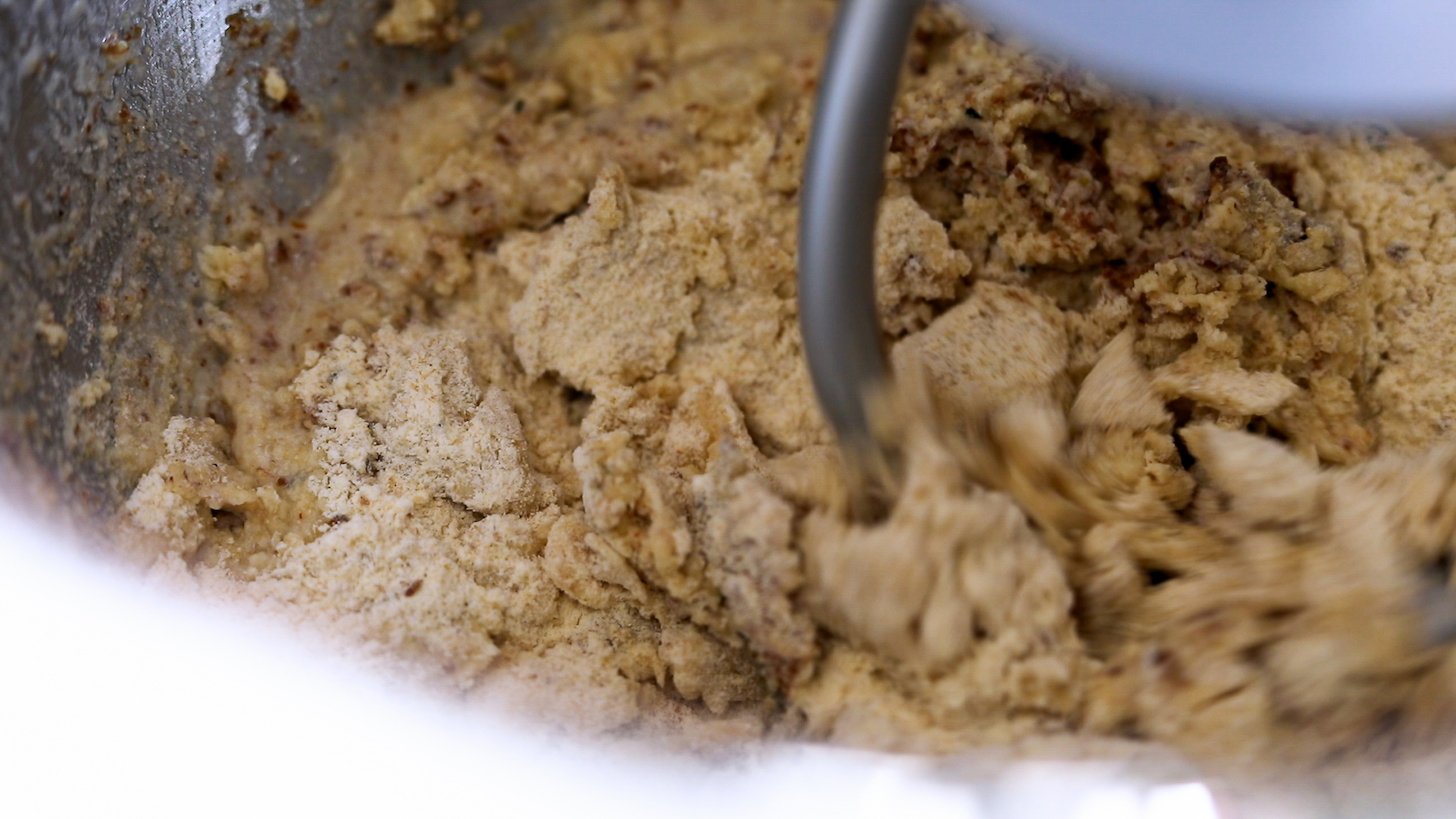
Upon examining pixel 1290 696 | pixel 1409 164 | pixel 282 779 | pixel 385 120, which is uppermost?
pixel 1409 164

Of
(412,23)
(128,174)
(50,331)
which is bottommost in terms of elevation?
(50,331)

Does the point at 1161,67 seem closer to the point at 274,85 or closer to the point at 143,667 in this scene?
the point at 143,667

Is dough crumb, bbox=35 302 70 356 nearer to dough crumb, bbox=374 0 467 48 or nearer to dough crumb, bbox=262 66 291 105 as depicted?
dough crumb, bbox=262 66 291 105

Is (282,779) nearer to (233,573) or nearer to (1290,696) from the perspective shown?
(233,573)

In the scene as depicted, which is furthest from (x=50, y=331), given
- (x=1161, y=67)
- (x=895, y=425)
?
(x=1161, y=67)

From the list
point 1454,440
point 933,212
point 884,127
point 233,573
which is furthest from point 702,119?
point 1454,440

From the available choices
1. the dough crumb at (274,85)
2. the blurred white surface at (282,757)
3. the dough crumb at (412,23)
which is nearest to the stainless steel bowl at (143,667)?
the blurred white surface at (282,757)
